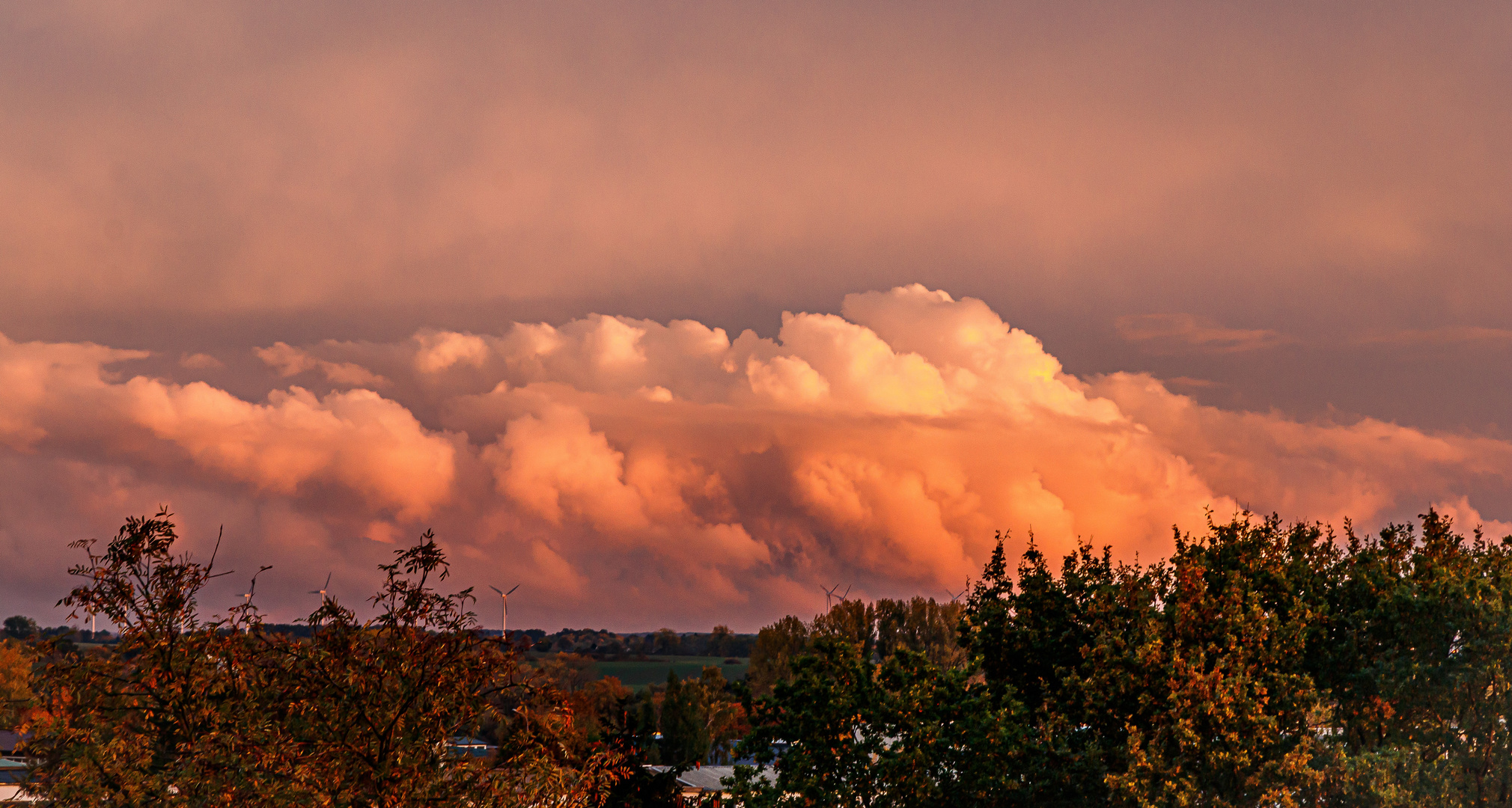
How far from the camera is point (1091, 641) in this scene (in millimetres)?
44375

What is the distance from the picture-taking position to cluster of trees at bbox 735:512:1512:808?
38.1m

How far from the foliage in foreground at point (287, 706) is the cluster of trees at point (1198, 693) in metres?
18.6

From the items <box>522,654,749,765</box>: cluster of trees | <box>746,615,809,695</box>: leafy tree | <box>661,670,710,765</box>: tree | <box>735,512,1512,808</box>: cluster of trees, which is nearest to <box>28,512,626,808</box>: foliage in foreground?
<box>735,512,1512,808</box>: cluster of trees

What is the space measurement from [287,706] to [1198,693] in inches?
1068

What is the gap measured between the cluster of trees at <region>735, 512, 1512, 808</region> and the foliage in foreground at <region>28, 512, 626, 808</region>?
18.6 meters

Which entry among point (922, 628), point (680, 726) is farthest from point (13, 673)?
point (922, 628)

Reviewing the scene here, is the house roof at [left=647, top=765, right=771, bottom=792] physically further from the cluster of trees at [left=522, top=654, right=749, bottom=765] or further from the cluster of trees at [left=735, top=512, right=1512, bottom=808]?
the cluster of trees at [left=735, top=512, right=1512, bottom=808]

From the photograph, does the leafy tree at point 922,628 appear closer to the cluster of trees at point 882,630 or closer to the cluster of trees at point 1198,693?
the cluster of trees at point 882,630

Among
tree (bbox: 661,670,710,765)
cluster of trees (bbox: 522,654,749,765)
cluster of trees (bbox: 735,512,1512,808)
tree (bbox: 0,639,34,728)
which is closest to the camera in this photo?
cluster of trees (bbox: 735,512,1512,808)

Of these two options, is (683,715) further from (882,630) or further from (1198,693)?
(1198,693)

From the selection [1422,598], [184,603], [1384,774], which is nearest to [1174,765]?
[1384,774]

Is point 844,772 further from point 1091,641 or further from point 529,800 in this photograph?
point 529,800

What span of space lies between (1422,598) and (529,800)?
3110cm

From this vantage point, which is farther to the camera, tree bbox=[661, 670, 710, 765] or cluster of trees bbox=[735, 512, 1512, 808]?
tree bbox=[661, 670, 710, 765]
